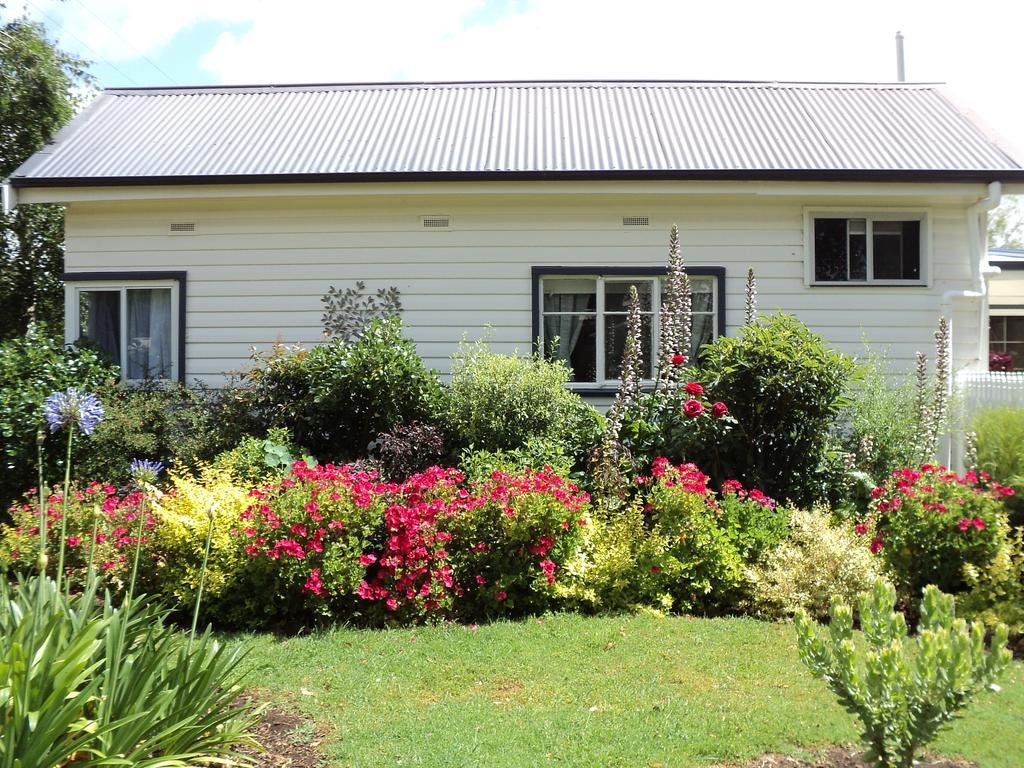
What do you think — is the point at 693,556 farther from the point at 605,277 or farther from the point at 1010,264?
the point at 1010,264

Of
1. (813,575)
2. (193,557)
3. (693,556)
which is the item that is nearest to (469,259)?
(693,556)

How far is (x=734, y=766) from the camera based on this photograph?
3.53 m

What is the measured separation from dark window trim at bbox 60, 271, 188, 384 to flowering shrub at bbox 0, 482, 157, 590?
373cm

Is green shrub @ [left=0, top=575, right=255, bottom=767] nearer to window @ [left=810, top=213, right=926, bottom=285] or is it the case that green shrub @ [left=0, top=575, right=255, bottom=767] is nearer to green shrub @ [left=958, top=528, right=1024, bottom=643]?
green shrub @ [left=958, top=528, right=1024, bottom=643]

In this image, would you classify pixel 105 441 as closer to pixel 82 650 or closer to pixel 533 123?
pixel 82 650

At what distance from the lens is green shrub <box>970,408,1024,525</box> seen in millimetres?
7434

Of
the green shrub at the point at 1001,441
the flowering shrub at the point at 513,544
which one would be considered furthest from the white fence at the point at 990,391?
the flowering shrub at the point at 513,544

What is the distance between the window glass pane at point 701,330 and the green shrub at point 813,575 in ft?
12.7

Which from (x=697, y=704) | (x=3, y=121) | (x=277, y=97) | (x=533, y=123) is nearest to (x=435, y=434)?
(x=697, y=704)

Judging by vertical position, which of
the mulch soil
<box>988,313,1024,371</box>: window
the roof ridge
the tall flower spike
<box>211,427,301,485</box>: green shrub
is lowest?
the mulch soil

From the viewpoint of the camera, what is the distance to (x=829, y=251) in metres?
9.64

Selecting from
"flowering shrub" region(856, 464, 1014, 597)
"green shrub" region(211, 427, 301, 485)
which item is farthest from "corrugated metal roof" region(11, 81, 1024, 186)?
"flowering shrub" region(856, 464, 1014, 597)

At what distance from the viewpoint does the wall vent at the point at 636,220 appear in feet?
31.4

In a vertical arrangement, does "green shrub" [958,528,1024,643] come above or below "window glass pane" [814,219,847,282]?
below
